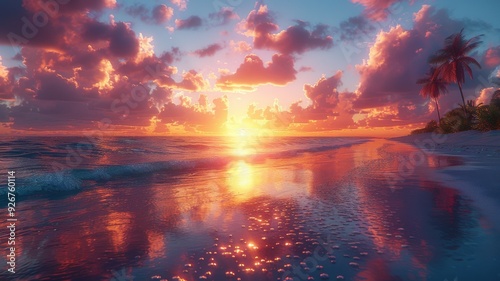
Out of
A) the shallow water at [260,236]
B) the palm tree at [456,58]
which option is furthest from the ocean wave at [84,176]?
the palm tree at [456,58]

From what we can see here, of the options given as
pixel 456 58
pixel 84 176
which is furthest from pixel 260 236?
pixel 456 58

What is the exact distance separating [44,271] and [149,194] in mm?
6459

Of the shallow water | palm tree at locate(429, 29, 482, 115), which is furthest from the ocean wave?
palm tree at locate(429, 29, 482, 115)

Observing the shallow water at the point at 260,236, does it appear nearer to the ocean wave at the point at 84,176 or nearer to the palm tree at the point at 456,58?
the ocean wave at the point at 84,176

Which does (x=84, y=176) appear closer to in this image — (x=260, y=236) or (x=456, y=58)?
(x=260, y=236)

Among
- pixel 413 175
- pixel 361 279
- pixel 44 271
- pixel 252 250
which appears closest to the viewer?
pixel 361 279

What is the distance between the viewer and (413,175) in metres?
14.3

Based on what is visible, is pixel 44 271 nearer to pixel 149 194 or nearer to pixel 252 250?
pixel 252 250

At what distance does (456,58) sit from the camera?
4578cm

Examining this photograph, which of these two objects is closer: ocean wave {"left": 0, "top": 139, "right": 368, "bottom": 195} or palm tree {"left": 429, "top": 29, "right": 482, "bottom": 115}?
ocean wave {"left": 0, "top": 139, "right": 368, "bottom": 195}

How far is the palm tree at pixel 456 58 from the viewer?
43969 mm

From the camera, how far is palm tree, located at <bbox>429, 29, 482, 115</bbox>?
43969mm

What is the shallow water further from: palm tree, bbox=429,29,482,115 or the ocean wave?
palm tree, bbox=429,29,482,115

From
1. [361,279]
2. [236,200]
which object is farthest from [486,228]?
[236,200]
